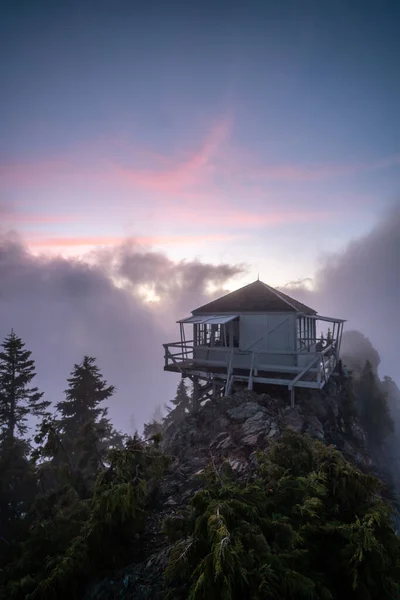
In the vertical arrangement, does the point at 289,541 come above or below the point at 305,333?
below

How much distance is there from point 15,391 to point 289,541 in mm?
18272

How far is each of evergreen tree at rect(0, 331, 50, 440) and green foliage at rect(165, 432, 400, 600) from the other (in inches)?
629

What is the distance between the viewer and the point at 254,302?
1809cm

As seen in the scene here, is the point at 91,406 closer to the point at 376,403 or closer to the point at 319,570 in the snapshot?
the point at 319,570

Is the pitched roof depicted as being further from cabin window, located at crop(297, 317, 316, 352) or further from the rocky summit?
the rocky summit

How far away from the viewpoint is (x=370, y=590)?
3496mm

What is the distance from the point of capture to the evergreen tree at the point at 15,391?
1675 cm

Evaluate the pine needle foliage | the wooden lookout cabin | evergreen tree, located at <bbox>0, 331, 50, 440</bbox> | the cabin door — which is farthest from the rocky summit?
evergreen tree, located at <bbox>0, 331, 50, 440</bbox>

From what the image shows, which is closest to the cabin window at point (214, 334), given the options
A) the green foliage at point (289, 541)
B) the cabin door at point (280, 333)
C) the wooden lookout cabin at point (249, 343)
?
the wooden lookout cabin at point (249, 343)

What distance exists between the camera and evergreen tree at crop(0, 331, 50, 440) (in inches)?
659

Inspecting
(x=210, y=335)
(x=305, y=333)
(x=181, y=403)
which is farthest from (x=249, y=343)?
(x=181, y=403)

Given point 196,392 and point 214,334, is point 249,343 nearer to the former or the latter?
point 214,334

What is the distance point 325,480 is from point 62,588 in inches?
169

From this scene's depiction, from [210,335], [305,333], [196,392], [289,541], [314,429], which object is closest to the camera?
[289,541]
